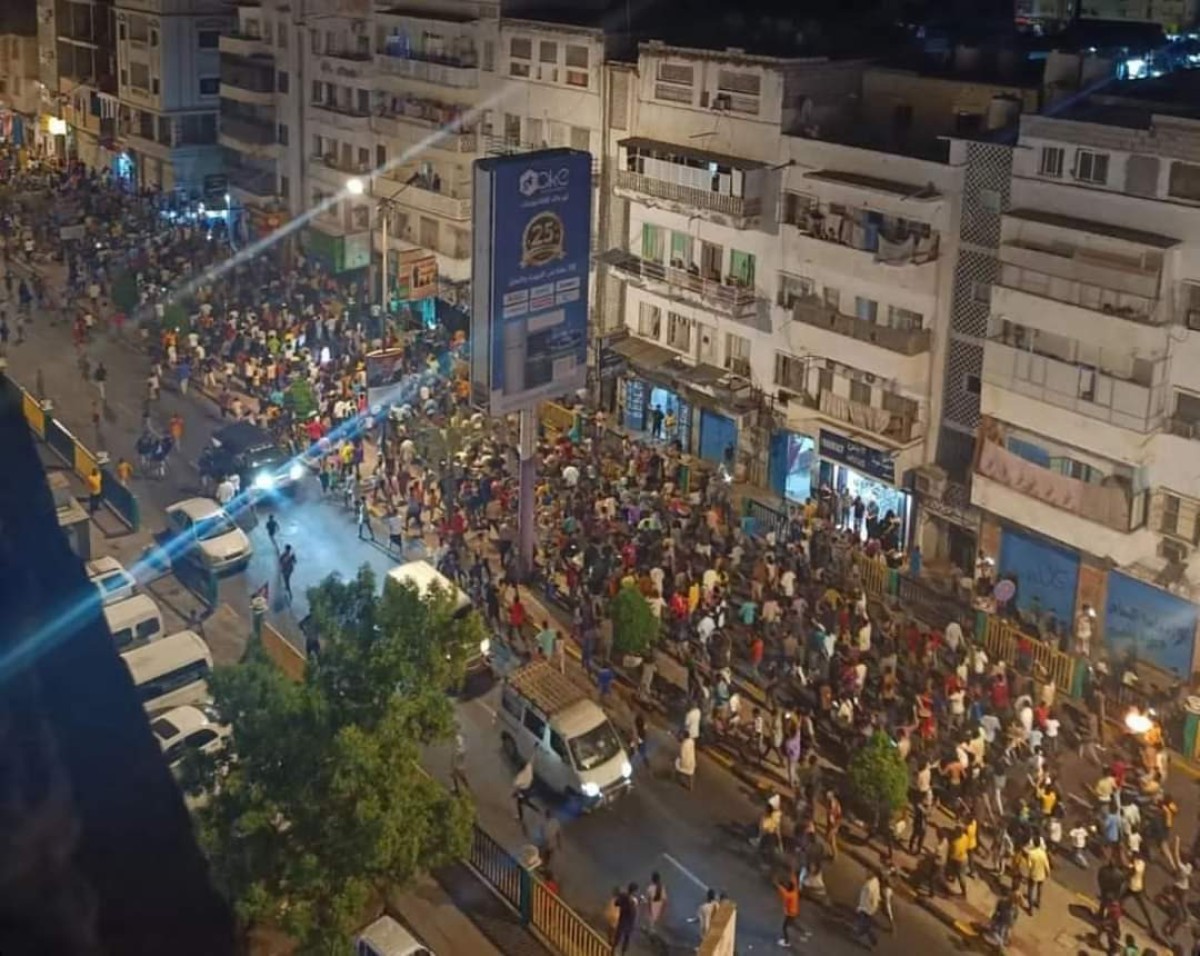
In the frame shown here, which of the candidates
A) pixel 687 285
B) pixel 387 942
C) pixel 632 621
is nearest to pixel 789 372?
pixel 687 285

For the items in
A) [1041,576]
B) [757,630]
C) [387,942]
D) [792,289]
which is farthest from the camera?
[792,289]

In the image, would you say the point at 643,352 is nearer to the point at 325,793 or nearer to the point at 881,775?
the point at 881,775

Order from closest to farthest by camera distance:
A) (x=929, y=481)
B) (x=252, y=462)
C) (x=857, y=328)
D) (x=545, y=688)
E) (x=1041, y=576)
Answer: (x=545, y=688) → (x=1041, y=576) → (x=929, y=481) → (x=857, y=328) → (x=252, y=462)

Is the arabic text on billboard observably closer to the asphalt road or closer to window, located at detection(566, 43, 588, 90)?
the asphalt road

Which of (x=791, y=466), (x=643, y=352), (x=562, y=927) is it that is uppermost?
(x=643, y=352)

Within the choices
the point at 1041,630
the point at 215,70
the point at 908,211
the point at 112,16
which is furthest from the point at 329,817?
the point at 112,16

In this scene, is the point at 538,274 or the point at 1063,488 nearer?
the point at 1063,488

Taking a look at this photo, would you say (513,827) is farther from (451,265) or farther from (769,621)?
(451,265)
